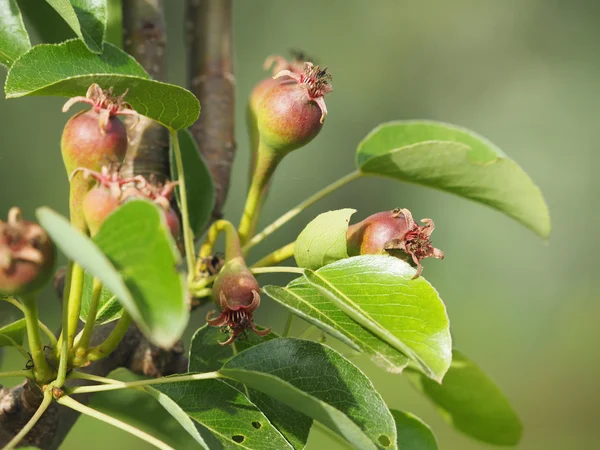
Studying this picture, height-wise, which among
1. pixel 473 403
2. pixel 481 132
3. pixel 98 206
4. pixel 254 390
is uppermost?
pixel 98 206

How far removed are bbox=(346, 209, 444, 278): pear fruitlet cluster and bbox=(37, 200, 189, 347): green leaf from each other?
0.34 metres

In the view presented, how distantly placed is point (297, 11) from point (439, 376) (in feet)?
15.6

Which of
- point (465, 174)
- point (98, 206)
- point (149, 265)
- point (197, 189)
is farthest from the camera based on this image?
point (197, 189)

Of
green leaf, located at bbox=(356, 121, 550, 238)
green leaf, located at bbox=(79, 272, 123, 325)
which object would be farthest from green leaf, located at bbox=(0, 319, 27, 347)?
green leaf, located at bbox=(356, 121, 550, 238)

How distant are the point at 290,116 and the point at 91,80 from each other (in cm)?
23

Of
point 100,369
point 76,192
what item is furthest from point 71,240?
point 100,369

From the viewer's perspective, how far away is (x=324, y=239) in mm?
810

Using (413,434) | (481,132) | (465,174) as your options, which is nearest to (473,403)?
(413,434)

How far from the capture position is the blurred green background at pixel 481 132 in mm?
3545

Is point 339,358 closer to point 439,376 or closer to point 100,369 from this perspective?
point 439,376

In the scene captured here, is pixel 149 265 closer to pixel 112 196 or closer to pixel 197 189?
pixel 112 196

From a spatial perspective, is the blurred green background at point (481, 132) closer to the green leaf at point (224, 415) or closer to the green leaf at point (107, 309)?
the green leaf at point (107, 309)

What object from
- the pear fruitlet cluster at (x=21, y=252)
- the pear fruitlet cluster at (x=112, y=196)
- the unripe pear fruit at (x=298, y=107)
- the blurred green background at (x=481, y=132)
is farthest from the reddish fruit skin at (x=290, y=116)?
the blurred green background at (x=481, y=132)

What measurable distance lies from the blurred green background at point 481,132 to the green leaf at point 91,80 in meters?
1.91
